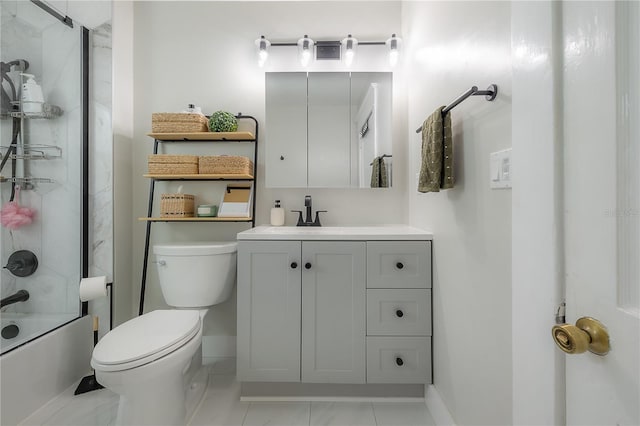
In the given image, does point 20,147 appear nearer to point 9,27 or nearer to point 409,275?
point 9,27

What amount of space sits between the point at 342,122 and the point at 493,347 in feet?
4.88

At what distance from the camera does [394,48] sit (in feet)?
6.01

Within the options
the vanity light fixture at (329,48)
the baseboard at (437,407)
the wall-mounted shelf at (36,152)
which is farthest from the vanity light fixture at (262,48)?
the baseboard at (437,407)

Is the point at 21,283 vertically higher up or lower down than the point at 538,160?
lower down

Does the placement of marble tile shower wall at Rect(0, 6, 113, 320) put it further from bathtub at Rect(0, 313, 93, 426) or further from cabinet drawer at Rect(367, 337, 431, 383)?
cabinet drawer at Rect(367, 337, 431, 383)

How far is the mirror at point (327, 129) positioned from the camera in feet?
6.15

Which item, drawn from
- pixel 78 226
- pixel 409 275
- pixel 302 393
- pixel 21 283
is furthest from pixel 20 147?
pixel 409 275

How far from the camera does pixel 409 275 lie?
54.7 inches

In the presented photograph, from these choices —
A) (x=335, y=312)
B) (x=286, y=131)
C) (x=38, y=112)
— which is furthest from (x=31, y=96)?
(x=335, y=312)

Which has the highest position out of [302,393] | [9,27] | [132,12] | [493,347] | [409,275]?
[132,12]

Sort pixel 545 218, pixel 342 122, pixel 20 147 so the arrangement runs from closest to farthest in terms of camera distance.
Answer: pixel 545 218 < pixel 20 147 < pixel 342 122

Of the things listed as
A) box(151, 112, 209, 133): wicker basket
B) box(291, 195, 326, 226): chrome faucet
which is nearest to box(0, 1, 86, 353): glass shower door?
box(151, 112, 209, 133): wicker basket

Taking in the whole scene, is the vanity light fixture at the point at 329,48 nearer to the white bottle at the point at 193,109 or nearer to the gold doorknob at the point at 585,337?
the white bottle at the point at 193,109

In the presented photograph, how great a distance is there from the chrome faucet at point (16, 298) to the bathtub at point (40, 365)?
68mm
